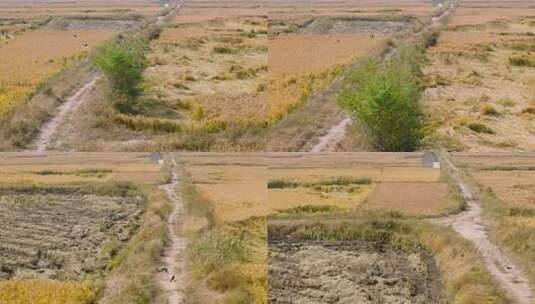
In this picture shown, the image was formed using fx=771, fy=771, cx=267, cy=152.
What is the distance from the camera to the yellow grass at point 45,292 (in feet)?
38.4

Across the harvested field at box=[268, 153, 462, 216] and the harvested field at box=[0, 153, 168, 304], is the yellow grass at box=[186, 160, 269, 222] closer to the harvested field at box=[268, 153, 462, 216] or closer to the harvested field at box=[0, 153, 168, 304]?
the harvested field at box=[268, 153, 462, 216]

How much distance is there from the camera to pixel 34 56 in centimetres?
2956

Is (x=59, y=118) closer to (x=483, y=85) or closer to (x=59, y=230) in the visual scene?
(x=59, y=230)

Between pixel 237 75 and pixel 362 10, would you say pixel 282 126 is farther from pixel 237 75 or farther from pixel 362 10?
pixel 362 10

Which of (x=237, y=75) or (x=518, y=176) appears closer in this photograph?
(x=518, y=176)

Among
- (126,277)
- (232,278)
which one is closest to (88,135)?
(126,277)

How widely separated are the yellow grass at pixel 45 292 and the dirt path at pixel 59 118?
4.10m

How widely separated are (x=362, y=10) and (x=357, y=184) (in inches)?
927

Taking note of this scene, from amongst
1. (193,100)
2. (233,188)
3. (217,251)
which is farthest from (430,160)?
(217,251)

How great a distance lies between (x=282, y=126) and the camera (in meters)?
16.0

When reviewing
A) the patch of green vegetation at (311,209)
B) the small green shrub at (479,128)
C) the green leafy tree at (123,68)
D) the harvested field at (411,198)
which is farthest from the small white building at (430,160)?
the green leafy tree at (123,68)

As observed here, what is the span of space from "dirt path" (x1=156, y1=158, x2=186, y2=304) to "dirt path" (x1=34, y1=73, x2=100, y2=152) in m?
3.04

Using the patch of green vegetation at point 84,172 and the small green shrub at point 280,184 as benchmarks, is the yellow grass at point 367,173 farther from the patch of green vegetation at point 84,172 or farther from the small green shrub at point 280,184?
the patch of green vegetation at point 84,172

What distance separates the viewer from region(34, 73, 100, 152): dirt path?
16047mm
